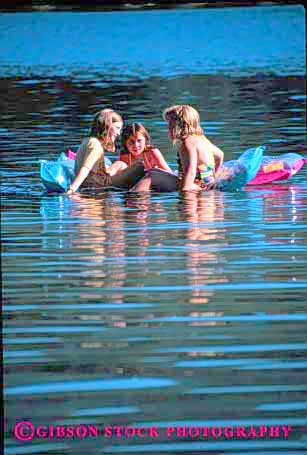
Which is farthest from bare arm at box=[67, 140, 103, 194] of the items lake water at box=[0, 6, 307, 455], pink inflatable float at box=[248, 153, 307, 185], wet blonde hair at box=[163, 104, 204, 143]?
pink inflatable float at box=[248, 153, 307, 185]

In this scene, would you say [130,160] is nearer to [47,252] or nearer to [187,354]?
[47,252]

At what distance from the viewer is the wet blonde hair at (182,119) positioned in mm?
8375

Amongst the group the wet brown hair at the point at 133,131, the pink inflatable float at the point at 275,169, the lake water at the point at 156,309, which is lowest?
the lake water at the point at 156,309

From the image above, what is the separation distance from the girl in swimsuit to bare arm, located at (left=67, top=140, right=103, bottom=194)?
1.21 ft

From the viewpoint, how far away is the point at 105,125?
8.55 metres

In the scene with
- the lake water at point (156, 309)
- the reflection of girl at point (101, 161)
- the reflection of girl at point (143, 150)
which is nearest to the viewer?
the lake water at point (156, 309)

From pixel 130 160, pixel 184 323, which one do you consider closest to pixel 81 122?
pixel 130 160

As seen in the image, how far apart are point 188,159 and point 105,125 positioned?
0.58 metres

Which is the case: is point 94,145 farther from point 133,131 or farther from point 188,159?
point 188,159

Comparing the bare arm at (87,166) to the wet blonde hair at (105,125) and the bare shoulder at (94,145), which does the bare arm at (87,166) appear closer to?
the bare shoulder at (94,145)

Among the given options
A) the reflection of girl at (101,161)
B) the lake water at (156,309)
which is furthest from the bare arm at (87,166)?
the lake water at (156,309)

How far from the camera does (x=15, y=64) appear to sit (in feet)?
89.1

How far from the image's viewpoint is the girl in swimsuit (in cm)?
843

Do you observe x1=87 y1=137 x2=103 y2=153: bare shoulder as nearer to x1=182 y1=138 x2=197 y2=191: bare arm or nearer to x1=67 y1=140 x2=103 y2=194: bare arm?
x1=67 y1=140 x2=103 y2=194: bare arm
